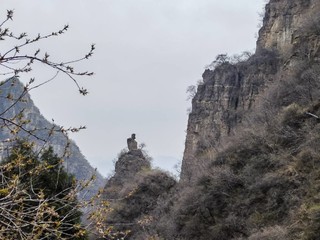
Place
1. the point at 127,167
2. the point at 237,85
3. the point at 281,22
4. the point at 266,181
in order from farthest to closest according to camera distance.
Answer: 1. the point at 237,85
2. the point at 127,167
3. the point at 281,22
4. the point at 266,181

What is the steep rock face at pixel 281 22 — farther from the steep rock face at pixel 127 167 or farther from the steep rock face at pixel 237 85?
the steep rock face at pixel 127 167

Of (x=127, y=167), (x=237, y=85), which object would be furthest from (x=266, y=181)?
(x=237, y=85)

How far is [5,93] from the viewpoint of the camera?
3.94 metres

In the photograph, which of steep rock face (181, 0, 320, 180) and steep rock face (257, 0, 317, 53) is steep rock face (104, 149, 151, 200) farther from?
steep rock face (257, 0, 317, 53)

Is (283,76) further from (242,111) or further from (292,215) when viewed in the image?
(292,215)

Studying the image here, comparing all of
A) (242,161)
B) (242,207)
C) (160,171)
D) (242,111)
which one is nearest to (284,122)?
(242,161)

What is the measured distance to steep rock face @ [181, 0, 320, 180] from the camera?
42.4 meters

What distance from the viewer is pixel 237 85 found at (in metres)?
47.2

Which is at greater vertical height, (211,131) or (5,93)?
(211,131)

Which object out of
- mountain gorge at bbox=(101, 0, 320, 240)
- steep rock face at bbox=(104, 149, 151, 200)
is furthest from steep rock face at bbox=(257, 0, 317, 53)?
steep rock face at bbox=(104, 149, 151, 200)

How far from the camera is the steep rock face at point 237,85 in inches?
1671

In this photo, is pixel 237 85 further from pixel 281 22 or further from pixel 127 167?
pixel 127 167

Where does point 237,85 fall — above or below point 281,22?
below

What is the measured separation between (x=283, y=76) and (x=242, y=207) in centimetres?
1367
